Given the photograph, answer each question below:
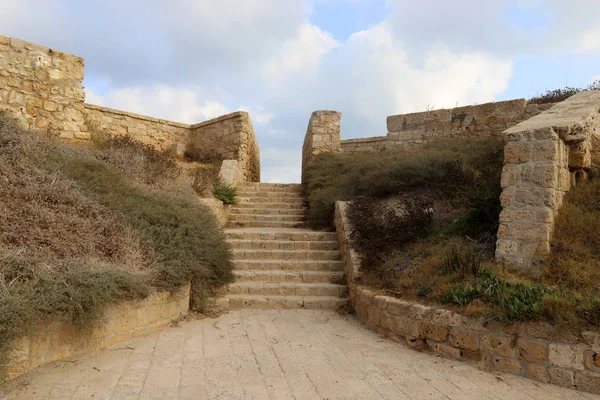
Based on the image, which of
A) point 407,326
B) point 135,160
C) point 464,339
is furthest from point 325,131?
point 464,339

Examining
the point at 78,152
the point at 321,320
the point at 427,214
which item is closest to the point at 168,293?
the point at 321,320

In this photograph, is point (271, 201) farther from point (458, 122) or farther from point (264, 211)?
point (458, 122)

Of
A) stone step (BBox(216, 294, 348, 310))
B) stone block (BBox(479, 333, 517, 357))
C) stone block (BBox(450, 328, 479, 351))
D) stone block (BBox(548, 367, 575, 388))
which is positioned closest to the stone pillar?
stone step (BBox(216, 294, 348, 310))

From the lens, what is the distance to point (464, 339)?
4.12m

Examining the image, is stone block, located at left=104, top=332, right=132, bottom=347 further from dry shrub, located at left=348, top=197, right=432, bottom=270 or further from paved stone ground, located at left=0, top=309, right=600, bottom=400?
dry shrub, located at left=348, top=197, right=432, bottom=270

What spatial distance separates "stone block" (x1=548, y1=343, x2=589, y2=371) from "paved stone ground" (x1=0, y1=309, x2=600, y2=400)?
21 centimetres

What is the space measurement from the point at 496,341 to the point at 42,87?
9.37 m

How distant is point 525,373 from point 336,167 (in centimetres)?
786

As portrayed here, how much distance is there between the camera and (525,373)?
373cm

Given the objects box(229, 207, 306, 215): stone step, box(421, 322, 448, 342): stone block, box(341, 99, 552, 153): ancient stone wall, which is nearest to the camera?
box(421, 322, 448, 342): stone block

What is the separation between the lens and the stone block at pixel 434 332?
4.29m

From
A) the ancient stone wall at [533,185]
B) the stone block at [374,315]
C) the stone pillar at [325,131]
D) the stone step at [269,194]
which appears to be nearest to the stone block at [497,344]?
the ancient stone wall at [533,185]

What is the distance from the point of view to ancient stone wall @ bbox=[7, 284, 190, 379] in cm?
365

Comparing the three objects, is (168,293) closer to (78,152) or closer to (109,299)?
(109,299)
